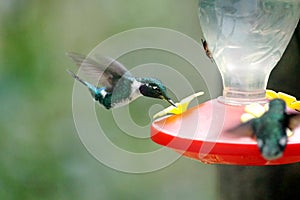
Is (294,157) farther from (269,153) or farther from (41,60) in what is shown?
(41,60)

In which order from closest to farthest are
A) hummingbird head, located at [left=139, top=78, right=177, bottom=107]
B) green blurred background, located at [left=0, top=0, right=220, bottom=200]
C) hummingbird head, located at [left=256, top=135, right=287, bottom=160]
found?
1. hummingbird head, located at [left=256, top=135, right=287, bottom=160]
2. hummingbird head, located at [left=139, top=78, right=177, bottom=107]
3. green blurred background, located at [left=0, top=0, right=220, bottom=200]

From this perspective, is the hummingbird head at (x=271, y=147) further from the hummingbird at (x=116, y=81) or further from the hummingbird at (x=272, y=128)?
the hummingbird at (x=116, y=81)

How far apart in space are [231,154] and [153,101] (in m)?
1.50

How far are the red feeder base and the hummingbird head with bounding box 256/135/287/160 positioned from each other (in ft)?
0.08

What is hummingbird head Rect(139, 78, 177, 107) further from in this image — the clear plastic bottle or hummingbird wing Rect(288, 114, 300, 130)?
hummingbird wing Rect(288, 114, 300, 130)

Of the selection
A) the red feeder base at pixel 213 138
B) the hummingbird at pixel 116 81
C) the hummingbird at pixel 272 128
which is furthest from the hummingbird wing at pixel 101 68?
the hummingbird at pixel 272 128

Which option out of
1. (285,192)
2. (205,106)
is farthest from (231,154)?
(285,192)

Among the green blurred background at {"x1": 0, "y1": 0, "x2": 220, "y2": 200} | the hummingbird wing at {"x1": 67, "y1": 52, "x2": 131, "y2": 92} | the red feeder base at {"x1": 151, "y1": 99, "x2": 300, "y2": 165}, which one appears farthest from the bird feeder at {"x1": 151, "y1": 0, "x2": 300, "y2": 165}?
the green blurred background at {"x1": 0, "y1": 0, "x2": 220, "y2": 200}

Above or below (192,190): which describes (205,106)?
above

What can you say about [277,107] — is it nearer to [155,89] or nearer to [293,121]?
[293,121]

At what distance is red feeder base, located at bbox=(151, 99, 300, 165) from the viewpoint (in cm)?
99

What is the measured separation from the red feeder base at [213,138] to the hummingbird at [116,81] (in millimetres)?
98

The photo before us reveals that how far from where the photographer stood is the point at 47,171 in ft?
8.41

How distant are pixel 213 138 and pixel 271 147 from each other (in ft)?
0.43
